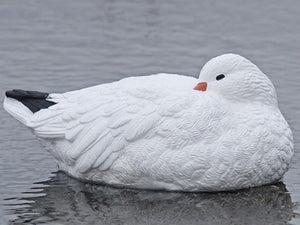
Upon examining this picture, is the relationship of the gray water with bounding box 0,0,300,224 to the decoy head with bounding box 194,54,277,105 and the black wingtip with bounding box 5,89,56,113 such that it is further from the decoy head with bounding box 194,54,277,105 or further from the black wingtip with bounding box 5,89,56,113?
the decoy head with bounding box 194,54,277,105

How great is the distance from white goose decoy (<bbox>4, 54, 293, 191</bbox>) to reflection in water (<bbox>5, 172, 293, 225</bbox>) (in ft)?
0.36

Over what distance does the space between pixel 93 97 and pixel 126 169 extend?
0.90 metres

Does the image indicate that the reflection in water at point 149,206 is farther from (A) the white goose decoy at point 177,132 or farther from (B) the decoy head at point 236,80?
(B) the decoy head at point 236,80

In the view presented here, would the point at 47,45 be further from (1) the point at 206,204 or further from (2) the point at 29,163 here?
(1) the point at 206,204

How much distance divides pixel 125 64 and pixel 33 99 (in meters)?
3.57

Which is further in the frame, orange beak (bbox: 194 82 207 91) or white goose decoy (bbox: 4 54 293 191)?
orange beak (bbox: 194 82 207 91)

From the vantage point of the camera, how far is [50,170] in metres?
10.4

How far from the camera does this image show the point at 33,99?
1033 cm

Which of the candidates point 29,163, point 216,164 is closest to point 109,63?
point 29,163

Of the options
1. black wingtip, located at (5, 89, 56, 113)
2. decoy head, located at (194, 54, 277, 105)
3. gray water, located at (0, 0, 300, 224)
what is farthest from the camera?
black wingtip, located at (5, 89, 56, 113)

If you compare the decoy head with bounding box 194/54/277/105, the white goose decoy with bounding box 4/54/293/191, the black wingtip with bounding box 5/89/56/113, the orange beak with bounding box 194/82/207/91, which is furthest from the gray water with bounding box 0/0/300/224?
the orange beak with bounding box 194/82/207/91

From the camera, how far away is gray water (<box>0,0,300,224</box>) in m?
9.34

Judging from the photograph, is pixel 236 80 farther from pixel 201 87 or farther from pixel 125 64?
pixel 125 64

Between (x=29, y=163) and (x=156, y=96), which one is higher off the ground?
(x=156, y=96)
